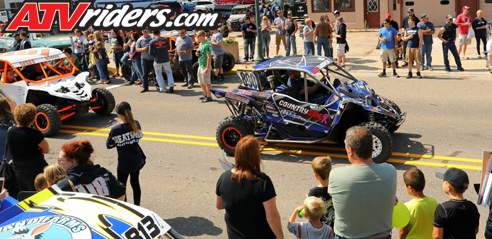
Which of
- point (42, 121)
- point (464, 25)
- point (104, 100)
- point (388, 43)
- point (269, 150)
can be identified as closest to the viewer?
point (269, 150)

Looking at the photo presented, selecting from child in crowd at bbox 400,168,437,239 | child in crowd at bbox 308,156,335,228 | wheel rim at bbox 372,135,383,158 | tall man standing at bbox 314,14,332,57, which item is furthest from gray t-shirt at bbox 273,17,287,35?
child in crowd at bbox 400,168,437,239

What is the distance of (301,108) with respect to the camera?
9.63m

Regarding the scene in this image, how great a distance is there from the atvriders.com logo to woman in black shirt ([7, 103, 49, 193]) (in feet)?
46.9

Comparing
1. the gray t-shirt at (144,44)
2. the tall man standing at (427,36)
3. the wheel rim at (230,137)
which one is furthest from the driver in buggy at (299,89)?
the tall man standing at (427,36)

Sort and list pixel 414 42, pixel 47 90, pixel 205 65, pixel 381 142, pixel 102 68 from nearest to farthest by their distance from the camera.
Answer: pixel 381 142 < pixel 47 90 < pixel 205 65 < pixel 414 42 < pixel 102 68

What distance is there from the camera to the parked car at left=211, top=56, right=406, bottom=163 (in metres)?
9.53

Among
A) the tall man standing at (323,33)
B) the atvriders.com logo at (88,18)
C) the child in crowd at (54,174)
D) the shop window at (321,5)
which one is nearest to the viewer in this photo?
the child in crowd at (54,174)

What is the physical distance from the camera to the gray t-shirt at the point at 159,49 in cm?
1527

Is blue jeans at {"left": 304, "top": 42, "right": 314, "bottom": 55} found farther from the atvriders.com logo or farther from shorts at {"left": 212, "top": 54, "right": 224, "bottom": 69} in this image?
the atvriders.com logo

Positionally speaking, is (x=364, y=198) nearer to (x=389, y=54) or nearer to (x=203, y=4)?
(x=389, y=54)

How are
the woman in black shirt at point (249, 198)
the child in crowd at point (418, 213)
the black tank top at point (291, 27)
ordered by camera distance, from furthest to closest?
the black tank top at point (291, 27), the child in crowd at point (418, 213), the woman in black shirt at point (249, 198)

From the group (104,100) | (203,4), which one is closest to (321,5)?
(203,4)

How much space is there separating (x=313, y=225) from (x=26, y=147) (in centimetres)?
390

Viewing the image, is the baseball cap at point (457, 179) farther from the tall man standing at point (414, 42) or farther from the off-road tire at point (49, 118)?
the tall man standing at point (414, 42)
